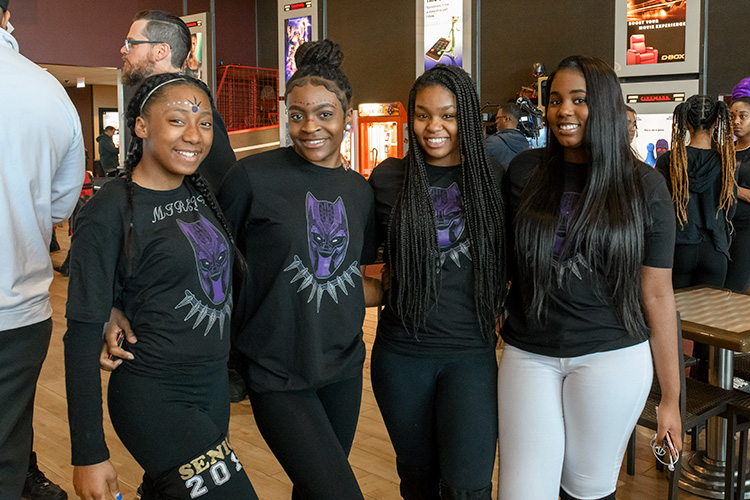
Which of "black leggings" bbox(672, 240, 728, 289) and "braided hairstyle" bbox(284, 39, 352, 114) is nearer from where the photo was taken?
"braided hairstyle" bbox(284, 39, 352, 114)

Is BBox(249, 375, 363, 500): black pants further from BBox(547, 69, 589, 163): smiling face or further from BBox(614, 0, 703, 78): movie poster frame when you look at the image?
BBox(614, 0, 703, 78): movie poster frame

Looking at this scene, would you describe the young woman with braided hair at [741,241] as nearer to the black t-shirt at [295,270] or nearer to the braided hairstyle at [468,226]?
the braided hairstyle at [468,226]

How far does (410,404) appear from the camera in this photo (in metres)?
1.92

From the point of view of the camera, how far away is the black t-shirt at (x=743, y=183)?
4.13 m

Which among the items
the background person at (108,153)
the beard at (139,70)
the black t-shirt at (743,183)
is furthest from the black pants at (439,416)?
the background person at (108,153)

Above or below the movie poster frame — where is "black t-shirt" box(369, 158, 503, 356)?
below

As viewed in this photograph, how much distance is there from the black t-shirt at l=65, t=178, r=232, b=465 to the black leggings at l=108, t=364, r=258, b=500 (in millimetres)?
35

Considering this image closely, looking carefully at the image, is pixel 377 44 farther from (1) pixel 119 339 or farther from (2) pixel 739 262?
(1) pixel 119 339

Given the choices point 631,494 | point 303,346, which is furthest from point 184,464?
point 631,494

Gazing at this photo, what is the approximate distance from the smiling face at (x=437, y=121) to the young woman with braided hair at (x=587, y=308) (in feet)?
0.85

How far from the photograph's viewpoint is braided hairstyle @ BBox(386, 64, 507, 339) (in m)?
1.88

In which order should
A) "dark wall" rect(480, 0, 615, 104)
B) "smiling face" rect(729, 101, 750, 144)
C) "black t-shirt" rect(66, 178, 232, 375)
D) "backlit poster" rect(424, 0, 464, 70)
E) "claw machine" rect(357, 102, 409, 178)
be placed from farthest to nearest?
"claw machine" rect(357, 102, 409, 178), "dark wall" rect(480, 0, 615, 104), "backlit poster" rect(424, 0, 464, 70), "smiling face" rect(729, 101, 750, 144), "black t-shirt" rect(66, 178, 232, 375)

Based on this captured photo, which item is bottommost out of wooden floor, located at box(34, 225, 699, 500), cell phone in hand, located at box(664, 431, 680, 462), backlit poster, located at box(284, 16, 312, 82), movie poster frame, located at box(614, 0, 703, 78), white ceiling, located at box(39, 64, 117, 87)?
wooden floor, located at box(34, 225, 699, 500)

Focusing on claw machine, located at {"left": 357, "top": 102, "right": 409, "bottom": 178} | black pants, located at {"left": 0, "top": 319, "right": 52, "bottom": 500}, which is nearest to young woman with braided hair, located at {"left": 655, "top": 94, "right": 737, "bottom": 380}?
black pants, located at {"left": 0, "top": 319, "right": 52, "bottom": 500}
